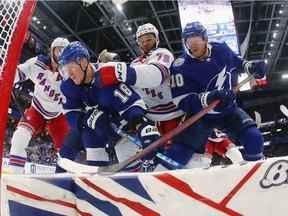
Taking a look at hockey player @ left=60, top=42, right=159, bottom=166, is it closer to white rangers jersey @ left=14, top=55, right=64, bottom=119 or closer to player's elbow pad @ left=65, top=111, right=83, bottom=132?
player's elbow pad @ left=65, top=111, right=83, bottom=132

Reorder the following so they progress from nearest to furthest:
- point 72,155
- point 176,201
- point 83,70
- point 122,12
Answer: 1. point 176,201
2. point 83,70
3. point 72,155
4. point 122,12

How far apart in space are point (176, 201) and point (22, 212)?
52 cm

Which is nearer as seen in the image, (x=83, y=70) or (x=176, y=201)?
(x=176, y=201)

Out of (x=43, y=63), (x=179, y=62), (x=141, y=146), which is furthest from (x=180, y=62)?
(x=43, y=63)

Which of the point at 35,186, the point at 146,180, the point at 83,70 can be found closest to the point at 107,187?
the point at 146,180

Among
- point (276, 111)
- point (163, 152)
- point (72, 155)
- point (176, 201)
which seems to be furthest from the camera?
point (276, 111)

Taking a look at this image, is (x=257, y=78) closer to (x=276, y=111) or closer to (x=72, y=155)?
(x=72, y=155)

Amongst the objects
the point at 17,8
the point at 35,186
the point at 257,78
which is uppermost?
the point at 17,8

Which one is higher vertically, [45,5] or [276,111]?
[45,5]

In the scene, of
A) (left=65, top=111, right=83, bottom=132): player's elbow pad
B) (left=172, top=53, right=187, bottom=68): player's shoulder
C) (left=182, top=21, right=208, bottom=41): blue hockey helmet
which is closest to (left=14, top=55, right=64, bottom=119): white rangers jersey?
(left=65, top=111, right=83, bottom=132): player's elbow pad

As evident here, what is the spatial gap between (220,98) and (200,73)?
0.69 ft

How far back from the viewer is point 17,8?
1.41 m

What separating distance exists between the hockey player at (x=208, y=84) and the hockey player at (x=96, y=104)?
0.99 ft

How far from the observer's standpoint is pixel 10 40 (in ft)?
4.36
